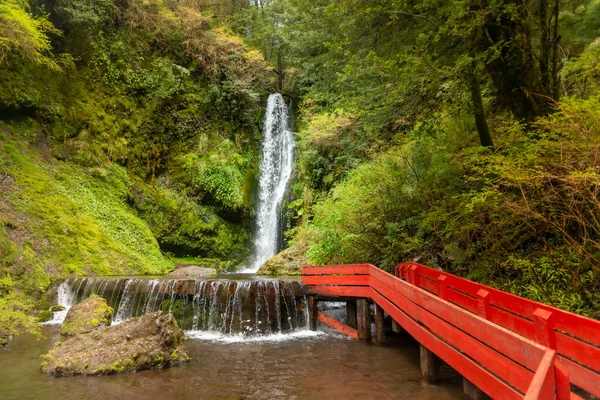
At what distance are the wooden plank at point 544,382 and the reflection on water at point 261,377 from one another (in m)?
2.55

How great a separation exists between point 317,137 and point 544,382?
15.4 meters

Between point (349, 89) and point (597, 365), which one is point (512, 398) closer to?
point (597, 365)

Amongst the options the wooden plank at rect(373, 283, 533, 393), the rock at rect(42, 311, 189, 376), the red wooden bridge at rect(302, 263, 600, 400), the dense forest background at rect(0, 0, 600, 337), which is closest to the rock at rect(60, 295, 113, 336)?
the dense forest background at rect(0, 0, 600, 337)

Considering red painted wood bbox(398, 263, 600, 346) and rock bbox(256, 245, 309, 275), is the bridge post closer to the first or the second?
red painted wood bbox(398, 263, 600, 346)

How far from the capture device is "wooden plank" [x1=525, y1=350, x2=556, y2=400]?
5.97ft

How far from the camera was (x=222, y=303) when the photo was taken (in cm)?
906

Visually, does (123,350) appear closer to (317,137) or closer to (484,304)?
(484,304)

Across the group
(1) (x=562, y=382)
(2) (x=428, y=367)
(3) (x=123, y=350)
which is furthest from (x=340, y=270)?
(1) (x=562, y=382)

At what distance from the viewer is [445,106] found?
8844 millimetres

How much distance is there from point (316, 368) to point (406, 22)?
6583 mm

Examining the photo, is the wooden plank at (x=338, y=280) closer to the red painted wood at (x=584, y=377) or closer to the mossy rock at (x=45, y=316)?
the red painted wood at (x=584, y=377)

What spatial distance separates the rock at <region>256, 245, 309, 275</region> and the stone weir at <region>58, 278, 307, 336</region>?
3890 mm

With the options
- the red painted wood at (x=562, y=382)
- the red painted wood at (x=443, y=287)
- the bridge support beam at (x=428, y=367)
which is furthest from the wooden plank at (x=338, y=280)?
the red painted wood at (x=562, y=382)

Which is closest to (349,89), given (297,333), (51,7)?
(297,333)
